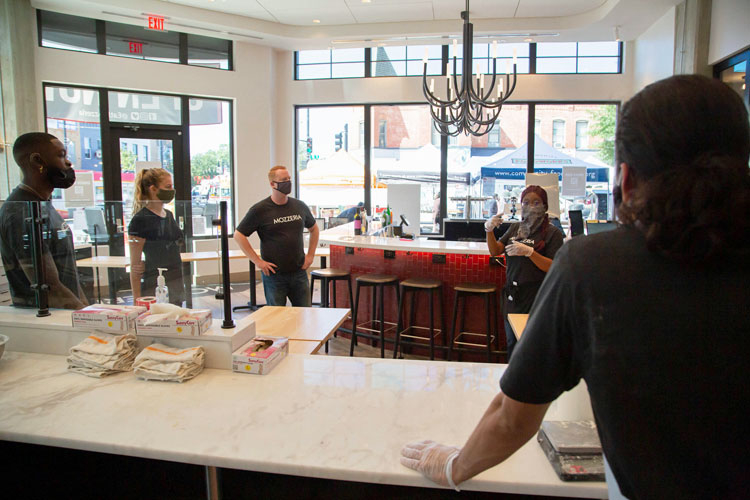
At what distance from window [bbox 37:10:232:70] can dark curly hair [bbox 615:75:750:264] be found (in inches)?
309

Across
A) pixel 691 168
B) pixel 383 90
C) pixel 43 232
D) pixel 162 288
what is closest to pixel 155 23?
pixel 383 90

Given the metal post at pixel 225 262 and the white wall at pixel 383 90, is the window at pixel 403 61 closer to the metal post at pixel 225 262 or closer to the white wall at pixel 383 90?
the white wall at pixel 383 90

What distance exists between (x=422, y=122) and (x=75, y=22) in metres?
5.18

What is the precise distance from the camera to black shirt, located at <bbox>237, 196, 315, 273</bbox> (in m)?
3.93

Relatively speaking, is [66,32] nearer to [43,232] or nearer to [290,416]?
[43,232]

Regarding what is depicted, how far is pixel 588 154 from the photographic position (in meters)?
7.73

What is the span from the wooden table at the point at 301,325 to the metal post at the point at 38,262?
0.93 metres

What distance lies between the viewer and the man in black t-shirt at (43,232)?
209 cm

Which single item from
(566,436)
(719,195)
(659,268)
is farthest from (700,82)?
(566,436)

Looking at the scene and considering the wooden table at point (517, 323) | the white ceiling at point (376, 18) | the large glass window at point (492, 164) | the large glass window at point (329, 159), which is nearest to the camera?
the wooden table at point (517, 323)

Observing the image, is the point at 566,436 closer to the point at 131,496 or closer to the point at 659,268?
the point at 659,268

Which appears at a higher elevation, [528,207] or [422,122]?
[422,122]

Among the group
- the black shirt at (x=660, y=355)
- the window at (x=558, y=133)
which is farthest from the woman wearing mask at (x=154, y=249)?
the window at (x=558, y=133)

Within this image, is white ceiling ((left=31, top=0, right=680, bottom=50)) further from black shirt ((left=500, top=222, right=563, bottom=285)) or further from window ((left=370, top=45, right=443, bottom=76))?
black shirt ((left=500, top=222, right=563, bottom=285))
